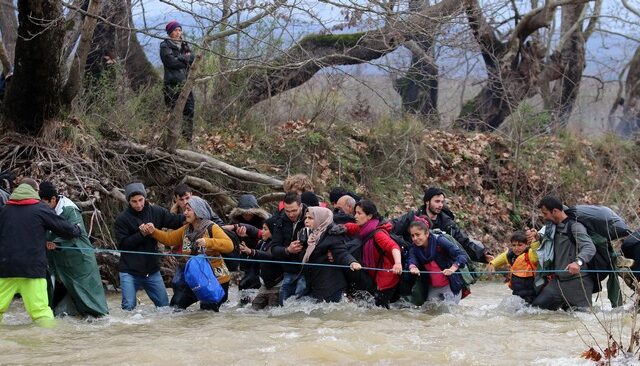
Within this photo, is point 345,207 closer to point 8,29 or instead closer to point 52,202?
point 52,202

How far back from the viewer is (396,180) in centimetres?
1912

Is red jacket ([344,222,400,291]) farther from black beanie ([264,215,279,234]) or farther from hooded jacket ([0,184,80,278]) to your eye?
hooded jacket ([0,184,80,278])

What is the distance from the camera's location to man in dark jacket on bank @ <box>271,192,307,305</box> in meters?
11.1

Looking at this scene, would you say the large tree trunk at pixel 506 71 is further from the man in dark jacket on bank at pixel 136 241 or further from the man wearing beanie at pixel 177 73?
the man in dark jacket on bank at pixel 136 241

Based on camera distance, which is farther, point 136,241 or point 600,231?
point 600,231

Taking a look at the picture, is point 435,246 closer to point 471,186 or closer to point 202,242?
point 202,242

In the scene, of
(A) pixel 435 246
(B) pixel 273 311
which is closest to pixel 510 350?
(A) pixel 435 246

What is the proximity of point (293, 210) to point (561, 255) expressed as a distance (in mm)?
3303

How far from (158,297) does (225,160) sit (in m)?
5.67

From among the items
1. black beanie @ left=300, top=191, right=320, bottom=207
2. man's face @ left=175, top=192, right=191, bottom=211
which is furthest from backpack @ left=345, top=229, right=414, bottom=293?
man's face @ left=175, top=192, right=191, bottom=211

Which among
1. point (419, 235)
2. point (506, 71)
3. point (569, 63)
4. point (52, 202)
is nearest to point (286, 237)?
point (419, 235)

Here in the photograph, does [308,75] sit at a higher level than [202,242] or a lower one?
higher

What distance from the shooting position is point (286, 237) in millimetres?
11328

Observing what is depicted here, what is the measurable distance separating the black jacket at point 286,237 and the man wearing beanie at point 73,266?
6.96ft
